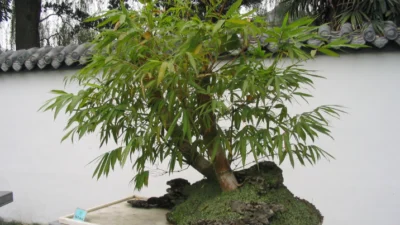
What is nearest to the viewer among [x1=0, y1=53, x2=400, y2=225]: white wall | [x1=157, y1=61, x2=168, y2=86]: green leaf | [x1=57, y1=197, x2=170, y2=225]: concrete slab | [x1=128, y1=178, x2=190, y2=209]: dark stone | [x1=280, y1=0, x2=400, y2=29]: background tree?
[x1=157, y1=61, x2=168, y2=86]: green leaf

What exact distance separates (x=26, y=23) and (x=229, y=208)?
4616 millimetres

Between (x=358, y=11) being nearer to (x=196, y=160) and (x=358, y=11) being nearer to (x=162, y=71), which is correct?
(x=196, y=160)

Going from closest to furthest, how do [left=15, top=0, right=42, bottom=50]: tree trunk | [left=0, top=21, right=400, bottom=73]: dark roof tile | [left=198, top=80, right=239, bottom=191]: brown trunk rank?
1. [left=198, top=80, right=239, bottom=191]: brown trunk
2. [left=0, top=21, right=400, bottom=73]: dark roof tile
3. [left=15, top=0, right=42, bottom=50]: tree trunk

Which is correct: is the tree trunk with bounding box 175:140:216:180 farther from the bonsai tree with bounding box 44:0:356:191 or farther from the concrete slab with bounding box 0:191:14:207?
the concrete slab with bounding box 0:191:14:207

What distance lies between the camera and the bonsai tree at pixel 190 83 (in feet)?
4.68

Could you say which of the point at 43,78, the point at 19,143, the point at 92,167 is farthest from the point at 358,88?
the point at 19,143

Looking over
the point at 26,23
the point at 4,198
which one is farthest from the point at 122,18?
the point at 26,23

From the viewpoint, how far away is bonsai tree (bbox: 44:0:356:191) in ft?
4.68

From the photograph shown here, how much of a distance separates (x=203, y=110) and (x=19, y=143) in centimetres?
300

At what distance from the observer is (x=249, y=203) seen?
5.13ft

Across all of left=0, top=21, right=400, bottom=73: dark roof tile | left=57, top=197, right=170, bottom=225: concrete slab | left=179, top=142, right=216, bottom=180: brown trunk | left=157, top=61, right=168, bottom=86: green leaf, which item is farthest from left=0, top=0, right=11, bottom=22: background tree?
left=157, top=61, right=168, bottom=86: green leaf

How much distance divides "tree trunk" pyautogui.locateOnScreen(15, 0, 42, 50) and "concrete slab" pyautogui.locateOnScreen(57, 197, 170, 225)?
390 cm

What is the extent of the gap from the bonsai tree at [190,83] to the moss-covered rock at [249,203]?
0.08 metres

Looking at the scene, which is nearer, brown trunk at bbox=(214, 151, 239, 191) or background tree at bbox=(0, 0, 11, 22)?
brown trunk at bbox=(214, 151, 239, 191)
